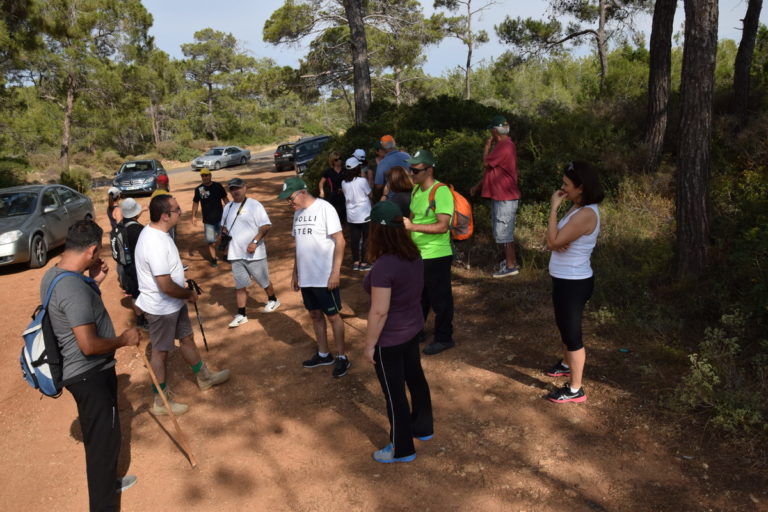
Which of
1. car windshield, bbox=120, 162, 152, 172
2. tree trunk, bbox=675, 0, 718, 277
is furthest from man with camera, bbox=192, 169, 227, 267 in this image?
car windshield, bbox=120, 162, 152, 172

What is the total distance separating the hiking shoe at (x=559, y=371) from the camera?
4.70 metres

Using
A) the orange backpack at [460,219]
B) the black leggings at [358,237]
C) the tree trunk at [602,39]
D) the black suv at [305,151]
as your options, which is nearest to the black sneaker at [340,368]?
the orange backpack at [460,219]

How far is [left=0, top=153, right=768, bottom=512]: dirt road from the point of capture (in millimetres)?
3424

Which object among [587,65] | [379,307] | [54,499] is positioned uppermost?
[587,65]

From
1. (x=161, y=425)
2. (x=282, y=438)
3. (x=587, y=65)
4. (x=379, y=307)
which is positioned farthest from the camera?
(x=587, y=65)

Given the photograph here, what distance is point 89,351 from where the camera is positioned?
128 inches

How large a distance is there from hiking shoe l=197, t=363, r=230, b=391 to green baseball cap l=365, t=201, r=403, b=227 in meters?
2.78

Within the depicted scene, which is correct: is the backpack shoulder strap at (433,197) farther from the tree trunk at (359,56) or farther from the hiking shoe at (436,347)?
the tree trunk at (359,56)

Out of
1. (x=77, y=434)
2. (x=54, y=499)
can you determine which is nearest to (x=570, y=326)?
(x=54, y=499)

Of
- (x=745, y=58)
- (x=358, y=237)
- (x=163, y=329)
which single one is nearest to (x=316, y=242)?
(x=163, y=329)

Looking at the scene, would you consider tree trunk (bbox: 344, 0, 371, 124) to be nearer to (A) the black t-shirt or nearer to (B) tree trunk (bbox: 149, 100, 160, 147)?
(A) the black t-shirt

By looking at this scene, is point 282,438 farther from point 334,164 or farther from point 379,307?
point 334,164

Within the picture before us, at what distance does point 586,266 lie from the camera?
3916 mm

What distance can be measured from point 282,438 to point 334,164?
16.8 ft
